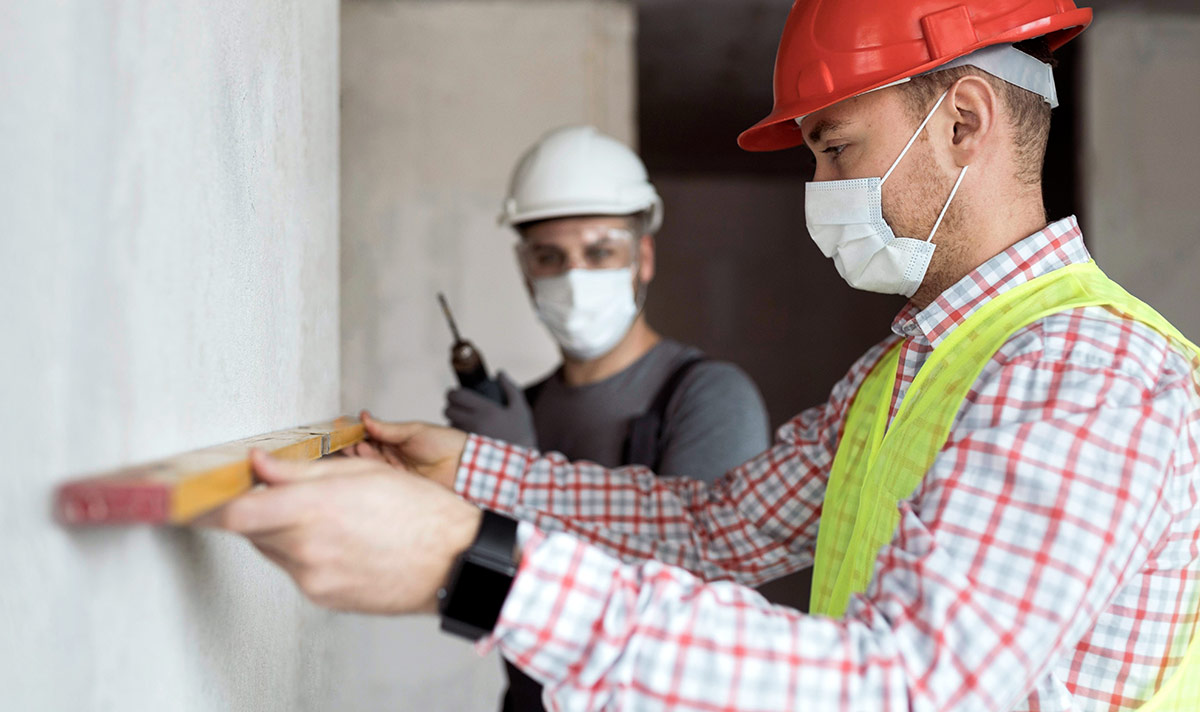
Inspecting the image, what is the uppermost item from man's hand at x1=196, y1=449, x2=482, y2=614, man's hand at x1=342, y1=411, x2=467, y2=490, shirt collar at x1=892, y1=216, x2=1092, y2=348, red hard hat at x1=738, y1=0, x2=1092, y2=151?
red hard hat at x1=738, y1=0, x2=1092, y2=151

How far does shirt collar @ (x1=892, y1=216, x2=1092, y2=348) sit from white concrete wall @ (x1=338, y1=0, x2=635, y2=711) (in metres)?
2.69

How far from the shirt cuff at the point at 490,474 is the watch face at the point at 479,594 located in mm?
891

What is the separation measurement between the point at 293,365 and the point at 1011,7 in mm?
1075

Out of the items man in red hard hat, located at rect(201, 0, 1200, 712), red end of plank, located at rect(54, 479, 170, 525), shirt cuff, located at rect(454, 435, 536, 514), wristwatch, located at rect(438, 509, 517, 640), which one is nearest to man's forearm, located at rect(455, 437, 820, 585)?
shirt cuff, located at rect(454, 435, 536, 514)

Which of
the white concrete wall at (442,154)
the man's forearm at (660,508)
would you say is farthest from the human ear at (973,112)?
the white concrete wall at (442,154)

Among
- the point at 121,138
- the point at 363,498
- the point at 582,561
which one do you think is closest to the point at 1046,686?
the point at 582,561

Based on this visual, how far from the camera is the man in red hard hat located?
82 cm

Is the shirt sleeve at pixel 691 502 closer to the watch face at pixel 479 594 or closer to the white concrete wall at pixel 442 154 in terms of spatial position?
the watch face at pixel 479 594

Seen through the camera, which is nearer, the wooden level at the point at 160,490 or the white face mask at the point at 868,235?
the wooden level at the point at 160,490

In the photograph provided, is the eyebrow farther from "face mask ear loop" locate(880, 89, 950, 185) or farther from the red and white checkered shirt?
the red and white checkered shirt

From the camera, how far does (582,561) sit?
33.6 inches

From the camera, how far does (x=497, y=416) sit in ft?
7.75

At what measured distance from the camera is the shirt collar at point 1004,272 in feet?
3.88

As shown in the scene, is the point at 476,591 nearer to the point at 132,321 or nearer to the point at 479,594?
the point at 479,594
